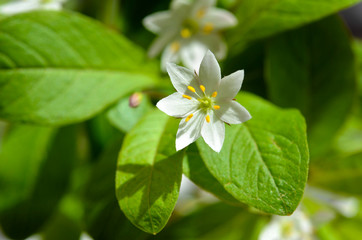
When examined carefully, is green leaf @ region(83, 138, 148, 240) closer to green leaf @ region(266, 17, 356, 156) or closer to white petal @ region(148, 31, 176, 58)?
white petal @ region(148, 31, 176, 58)

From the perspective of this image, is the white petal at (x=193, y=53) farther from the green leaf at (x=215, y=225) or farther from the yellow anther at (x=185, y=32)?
the green leaf at (x=215, y=225)

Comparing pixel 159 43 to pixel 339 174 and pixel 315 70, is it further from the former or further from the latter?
pixel 339 174

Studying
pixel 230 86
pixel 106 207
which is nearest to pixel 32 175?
pixel 106 207

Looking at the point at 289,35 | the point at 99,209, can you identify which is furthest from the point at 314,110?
the point at 99,209

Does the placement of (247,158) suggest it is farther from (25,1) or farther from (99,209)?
(25,1)

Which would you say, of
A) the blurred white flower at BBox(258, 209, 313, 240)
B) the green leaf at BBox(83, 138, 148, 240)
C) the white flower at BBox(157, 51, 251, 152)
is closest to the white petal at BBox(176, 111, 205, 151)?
the white flower at BBox(157, 51, 251, 152)

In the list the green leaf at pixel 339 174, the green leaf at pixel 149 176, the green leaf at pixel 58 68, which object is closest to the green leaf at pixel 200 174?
the green leaf at pixel 149 176
